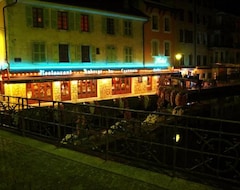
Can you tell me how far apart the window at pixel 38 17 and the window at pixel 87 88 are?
600 cm

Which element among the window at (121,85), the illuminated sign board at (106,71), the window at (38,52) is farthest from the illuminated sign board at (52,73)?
the window at (121,85)

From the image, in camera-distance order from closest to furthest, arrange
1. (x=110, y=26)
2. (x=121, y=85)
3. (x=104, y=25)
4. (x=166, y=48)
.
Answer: (x=104, y=25)
(x=110, y=26)
(x=121, y=85)
(x=166, y=48)

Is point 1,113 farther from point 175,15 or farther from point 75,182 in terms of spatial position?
point 175,15

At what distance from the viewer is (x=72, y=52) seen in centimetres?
2645

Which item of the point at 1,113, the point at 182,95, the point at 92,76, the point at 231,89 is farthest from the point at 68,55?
the point at 231,89

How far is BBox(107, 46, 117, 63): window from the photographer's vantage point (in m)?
29.7

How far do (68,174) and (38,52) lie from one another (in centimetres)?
1999

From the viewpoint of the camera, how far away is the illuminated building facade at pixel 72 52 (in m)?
22.5

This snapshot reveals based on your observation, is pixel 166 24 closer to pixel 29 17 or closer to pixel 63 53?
pixel 63 53

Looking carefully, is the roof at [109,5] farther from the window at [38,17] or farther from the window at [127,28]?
the window at [38,17]

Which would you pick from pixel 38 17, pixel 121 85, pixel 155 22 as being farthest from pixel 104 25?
pixel 155 22

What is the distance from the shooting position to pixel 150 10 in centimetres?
3459

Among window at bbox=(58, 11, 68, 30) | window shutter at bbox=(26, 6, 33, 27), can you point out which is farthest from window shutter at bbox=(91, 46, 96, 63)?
window shutter at bbox=(26, 6, 33, 27)

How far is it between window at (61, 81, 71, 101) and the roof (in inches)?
264
